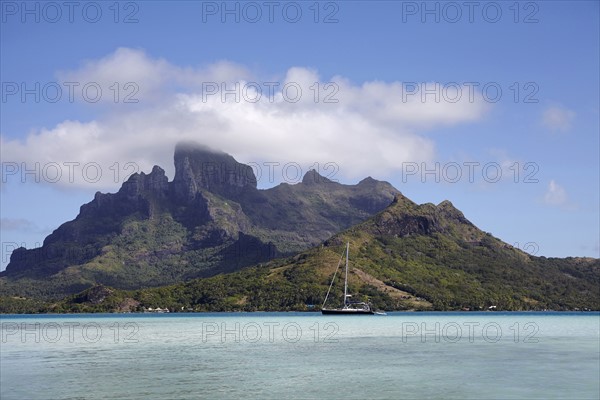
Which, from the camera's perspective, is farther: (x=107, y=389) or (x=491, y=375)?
(x=491, y=375)

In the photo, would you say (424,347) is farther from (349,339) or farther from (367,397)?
(367,397)

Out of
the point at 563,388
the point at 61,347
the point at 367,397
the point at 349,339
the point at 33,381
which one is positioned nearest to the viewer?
the point at 367,397

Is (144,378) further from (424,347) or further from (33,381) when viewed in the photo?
(424,347)

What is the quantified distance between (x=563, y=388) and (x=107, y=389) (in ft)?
118

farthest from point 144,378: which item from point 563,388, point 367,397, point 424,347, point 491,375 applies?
point 424,347

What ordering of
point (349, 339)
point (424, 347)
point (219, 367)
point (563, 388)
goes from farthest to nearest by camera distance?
1. point (349, 339)
2. point (424, 347)
3. point (219, 367)
4. point (563, 388)

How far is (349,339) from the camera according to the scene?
111 m

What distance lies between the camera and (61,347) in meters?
99.9

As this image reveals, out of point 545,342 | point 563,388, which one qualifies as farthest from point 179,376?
point 545,342

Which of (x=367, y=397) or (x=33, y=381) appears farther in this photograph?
(x=33, y=381)

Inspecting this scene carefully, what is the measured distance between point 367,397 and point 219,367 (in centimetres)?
2323

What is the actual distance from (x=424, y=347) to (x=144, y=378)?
1778 inches

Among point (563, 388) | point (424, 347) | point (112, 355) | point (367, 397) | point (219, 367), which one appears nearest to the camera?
point (367, 397)

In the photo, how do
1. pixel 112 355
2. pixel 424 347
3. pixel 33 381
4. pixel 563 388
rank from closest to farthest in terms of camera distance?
pixel 563 388 < pixel 33 381 < pixel 112 355 < pixel 424 347
